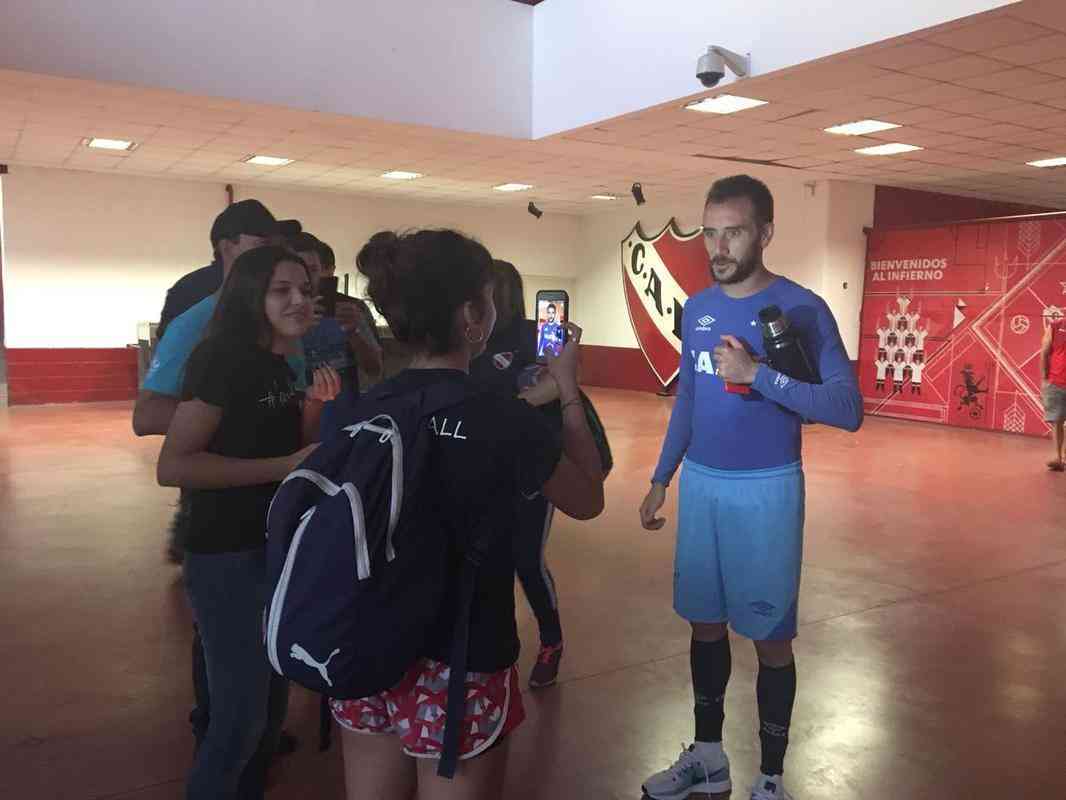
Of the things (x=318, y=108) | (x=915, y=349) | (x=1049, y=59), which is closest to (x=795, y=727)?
(x=1049, y=59)

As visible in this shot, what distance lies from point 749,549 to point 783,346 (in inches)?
20.1

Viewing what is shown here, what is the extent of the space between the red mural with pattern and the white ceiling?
2.69ft

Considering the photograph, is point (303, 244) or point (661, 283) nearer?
point (303, 244)

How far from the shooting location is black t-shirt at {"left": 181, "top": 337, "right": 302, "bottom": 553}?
1.75 meters

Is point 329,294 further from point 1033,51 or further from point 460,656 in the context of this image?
point 1033,51

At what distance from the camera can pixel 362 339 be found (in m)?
2.87

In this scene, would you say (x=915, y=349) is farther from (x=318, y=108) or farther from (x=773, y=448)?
(x=773, y=448)

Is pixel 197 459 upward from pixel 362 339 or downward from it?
downward

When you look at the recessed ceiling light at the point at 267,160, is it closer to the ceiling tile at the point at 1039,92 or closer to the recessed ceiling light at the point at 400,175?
the recessed ceiling light at the point at 400,175

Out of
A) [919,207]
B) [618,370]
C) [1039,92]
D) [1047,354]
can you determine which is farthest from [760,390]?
[618,370]

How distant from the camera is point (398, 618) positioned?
3.92 feet

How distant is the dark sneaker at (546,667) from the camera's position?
310 centimetres

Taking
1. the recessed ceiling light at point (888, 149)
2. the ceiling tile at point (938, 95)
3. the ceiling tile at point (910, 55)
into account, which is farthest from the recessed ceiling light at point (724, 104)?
the recessed ceiling light at point (888, 149)

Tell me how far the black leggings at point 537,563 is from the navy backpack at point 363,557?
174cm
